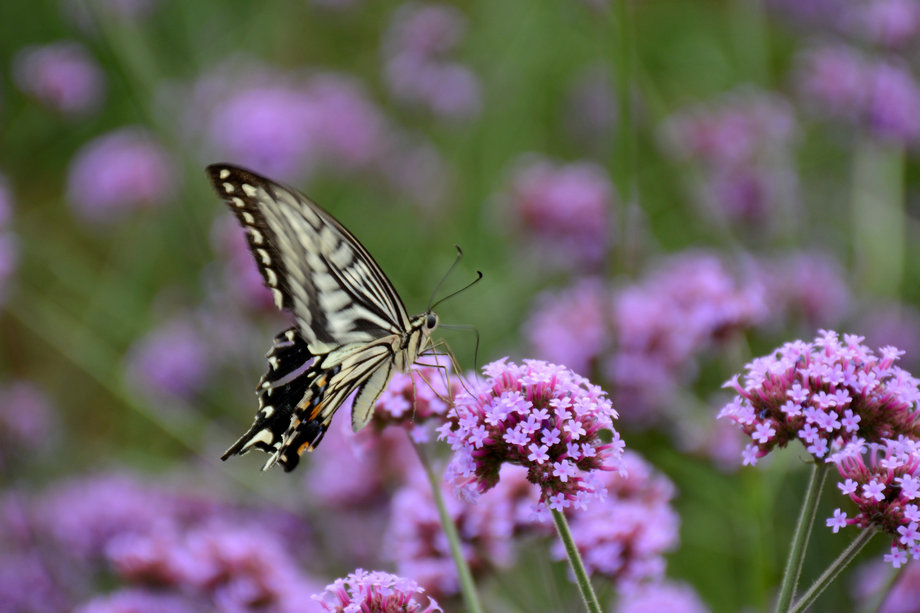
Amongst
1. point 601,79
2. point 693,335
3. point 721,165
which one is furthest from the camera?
point 601,79

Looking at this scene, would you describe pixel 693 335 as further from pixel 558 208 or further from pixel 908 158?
pixel 908 158

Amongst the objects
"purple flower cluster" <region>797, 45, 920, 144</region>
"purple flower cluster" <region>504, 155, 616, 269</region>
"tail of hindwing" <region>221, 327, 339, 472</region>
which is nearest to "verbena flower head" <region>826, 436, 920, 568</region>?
"tail of hindwing" <region>221, 327, 339, 472</region>

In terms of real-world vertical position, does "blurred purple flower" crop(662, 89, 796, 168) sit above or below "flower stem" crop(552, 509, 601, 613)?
above

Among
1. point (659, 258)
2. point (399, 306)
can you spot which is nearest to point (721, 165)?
point (659, 258)

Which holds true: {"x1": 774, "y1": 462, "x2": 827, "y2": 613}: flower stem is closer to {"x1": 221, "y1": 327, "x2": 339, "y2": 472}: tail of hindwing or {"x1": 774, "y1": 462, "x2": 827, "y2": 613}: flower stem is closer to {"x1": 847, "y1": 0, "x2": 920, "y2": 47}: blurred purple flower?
{"x1": 221, "y1": 327, "x2": 339, "y2": 472}: tail of hindwing

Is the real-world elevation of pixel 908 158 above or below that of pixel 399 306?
above

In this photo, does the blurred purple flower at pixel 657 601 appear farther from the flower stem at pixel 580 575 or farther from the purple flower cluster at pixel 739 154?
the purple flower cluster at pixel 739 154
